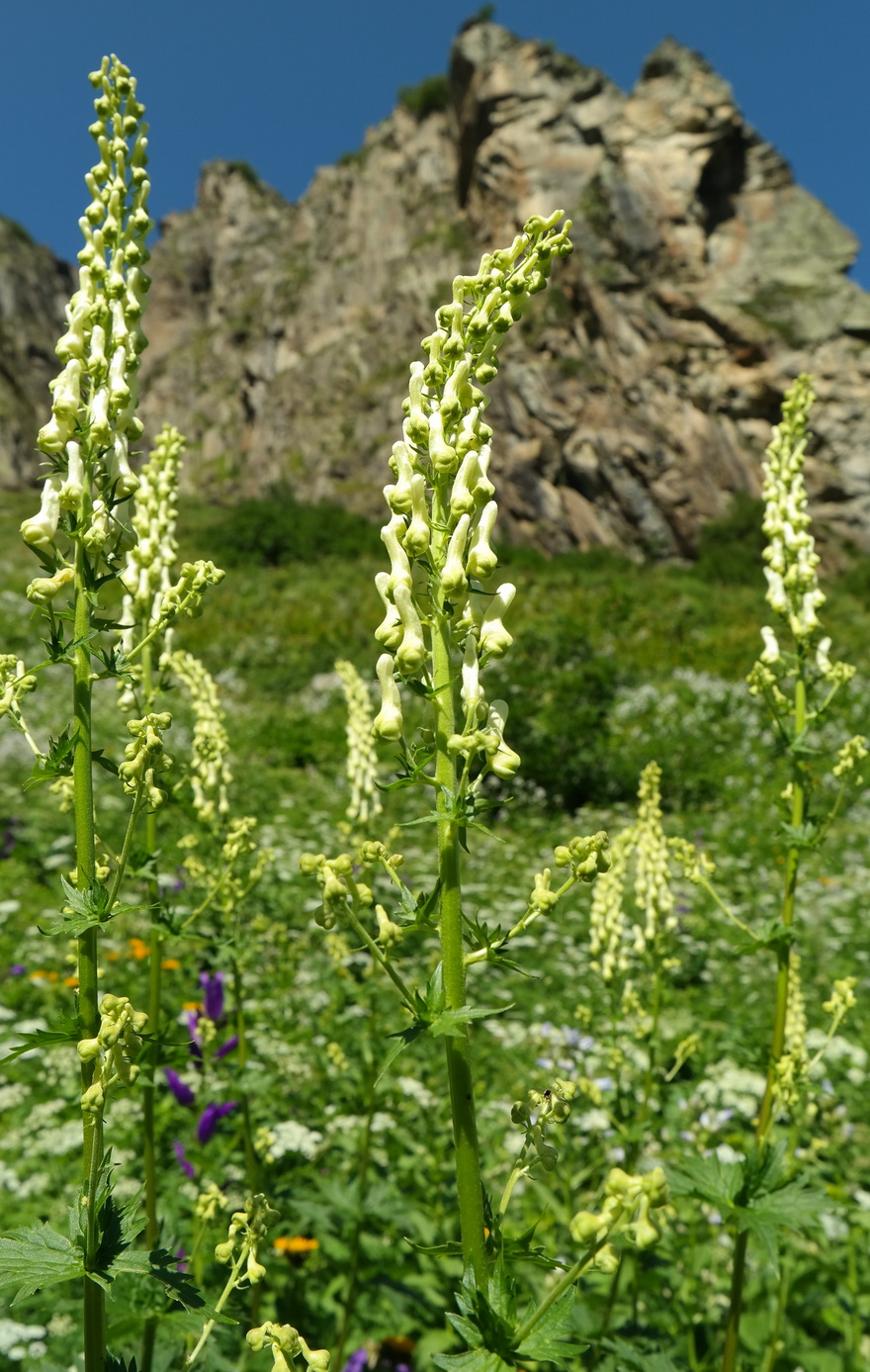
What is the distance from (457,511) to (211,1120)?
3.47 m

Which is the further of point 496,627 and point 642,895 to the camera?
point 642,895

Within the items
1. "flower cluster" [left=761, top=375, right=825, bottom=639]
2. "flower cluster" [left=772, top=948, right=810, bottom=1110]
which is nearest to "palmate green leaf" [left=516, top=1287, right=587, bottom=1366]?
"flower cluster" [left=772, top=948, right=810, bottom=1110]

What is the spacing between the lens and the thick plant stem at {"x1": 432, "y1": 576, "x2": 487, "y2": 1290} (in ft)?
5.55

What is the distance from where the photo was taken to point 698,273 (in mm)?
49250

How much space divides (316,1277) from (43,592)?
3.77 meters

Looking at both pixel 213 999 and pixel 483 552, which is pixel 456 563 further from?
pixel 213 999

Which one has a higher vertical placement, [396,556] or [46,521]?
[46,521]

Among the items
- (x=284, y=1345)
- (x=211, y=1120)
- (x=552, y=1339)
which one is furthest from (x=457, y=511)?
(x=211, y=1120)

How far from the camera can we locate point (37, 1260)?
69.3 inches

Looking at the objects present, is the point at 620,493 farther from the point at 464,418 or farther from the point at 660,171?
the point at 464,418

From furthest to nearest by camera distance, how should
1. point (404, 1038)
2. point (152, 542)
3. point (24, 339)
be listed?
1. point (24, 339)
2. point (152, 542)
3. point (404, 1038)

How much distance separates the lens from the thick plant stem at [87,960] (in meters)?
1.77

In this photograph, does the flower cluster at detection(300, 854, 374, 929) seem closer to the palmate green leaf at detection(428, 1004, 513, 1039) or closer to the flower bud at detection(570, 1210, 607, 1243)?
the palmate green leaf at detection(428, 1004, 513, 1039)

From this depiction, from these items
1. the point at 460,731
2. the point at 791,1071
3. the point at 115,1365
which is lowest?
the point at 115,1365
